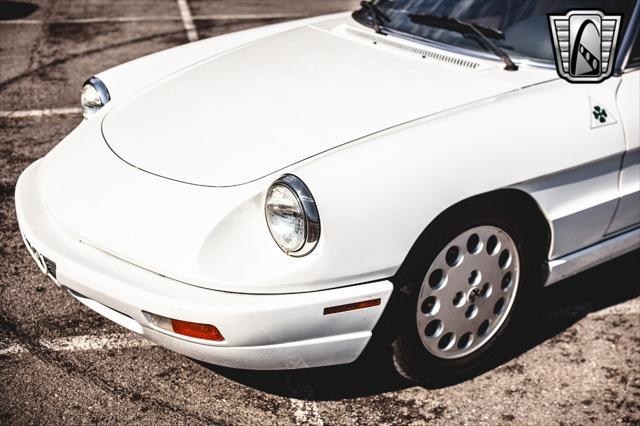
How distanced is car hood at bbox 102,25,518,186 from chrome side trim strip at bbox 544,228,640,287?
72cm

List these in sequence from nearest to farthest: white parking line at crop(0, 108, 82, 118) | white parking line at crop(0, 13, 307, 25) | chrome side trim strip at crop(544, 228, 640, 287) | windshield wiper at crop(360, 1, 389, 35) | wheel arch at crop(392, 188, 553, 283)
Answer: wheel arch at crop(392, 188, 553, 283) → chrome side trim strip at crop(544, 228, 640, 287) → windshield wiper at crop(360, 1, 389, 35) → white parking line at crop(0, 108, 82, 118) → white parking line at crop(0, 13, 307, 25)

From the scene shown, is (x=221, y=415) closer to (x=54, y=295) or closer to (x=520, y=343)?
(x=54, y=295)

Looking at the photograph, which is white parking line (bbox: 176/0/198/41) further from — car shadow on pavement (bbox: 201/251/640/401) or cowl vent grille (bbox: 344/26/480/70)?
car shadow on pavement (bbox: 201/251/640/401)

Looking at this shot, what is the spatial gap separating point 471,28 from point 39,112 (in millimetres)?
3292

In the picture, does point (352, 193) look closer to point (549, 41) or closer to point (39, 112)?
point (549, 41)

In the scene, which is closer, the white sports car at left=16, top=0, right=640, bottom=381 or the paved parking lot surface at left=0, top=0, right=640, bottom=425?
the white sports car at left=16, top=0, right=640, bottom=381

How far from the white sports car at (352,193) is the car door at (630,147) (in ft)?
0.04

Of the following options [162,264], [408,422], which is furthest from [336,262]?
[408,422]

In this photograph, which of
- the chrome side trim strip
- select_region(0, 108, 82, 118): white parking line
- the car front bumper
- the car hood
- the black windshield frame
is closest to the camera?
the car front bumper

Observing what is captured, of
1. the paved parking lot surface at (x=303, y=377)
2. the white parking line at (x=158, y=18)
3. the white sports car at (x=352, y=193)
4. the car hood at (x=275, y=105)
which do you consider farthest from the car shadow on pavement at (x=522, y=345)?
the white parking line at (x=158, y=18)

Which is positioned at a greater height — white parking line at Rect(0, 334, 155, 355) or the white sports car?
the white sports car

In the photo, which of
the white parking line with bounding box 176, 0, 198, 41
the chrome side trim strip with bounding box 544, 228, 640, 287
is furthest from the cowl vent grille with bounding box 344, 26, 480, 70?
the white parking line with bounding box 176, 0, 198, 41

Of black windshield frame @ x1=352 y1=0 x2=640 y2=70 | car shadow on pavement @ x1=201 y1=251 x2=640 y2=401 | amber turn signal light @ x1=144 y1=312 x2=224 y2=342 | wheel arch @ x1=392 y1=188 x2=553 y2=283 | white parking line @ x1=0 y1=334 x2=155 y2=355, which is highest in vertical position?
black windshield frame @ x1=352 y1=0 x2=640 y2=70

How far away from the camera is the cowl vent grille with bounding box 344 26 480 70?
3.30m
